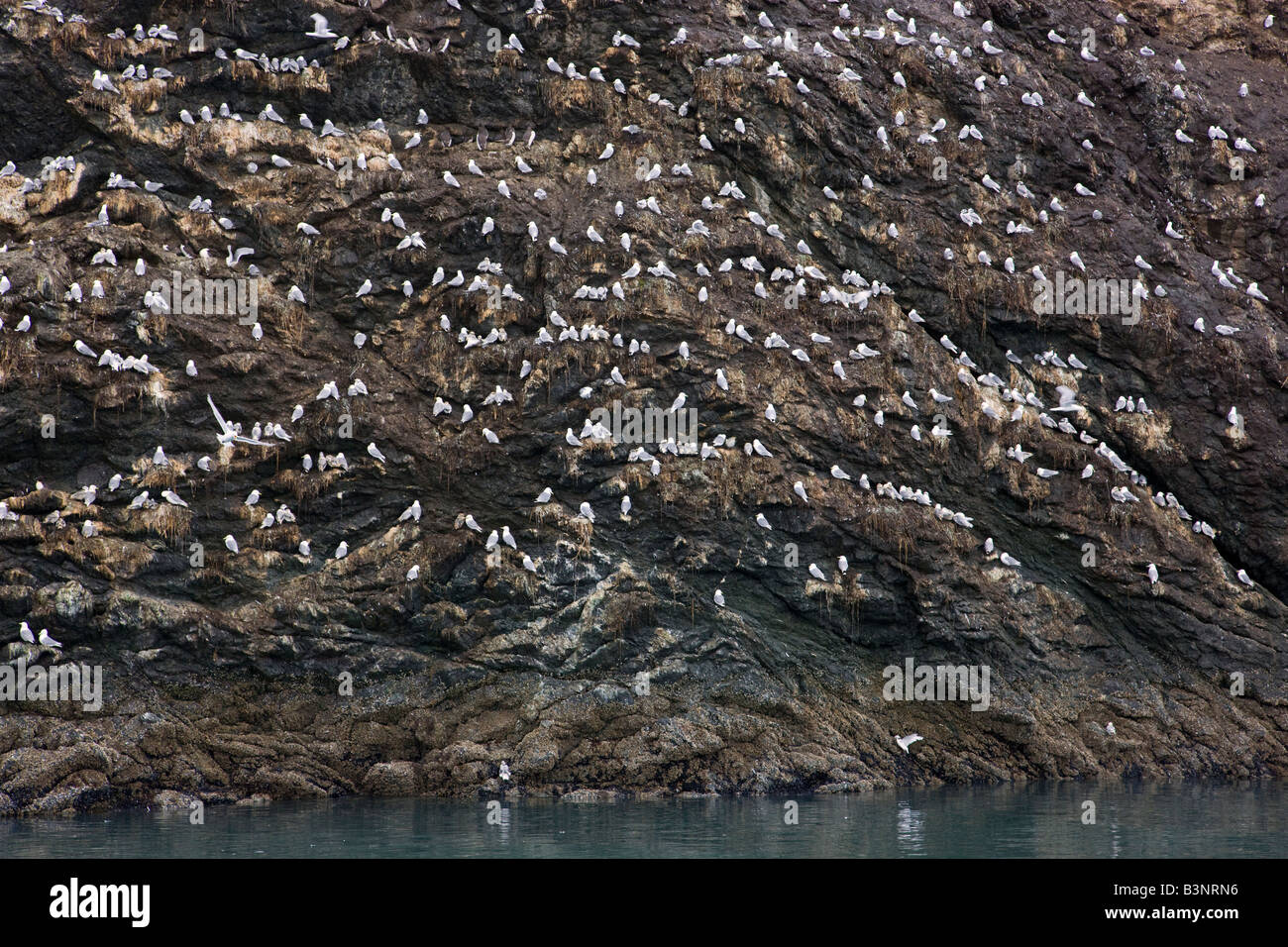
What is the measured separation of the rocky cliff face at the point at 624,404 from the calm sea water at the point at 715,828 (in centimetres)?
136

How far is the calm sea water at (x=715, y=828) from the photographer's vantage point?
1767 centimetres

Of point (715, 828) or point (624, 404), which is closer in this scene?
point (715, 828)

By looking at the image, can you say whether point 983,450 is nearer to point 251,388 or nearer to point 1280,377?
point 1280,377

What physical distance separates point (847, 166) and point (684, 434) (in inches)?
341

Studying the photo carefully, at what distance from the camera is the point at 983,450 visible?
93.9 ft

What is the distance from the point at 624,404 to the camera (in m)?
27.3

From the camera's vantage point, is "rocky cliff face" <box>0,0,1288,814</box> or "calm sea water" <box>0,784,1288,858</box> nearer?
"calm sea water" <box>0,784,1288,858</box>

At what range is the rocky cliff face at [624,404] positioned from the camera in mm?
24125

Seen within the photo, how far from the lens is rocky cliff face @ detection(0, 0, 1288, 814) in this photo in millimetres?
24125

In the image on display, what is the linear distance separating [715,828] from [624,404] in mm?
10198

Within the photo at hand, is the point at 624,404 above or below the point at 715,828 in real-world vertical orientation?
above

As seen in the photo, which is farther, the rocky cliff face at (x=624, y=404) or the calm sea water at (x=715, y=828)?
the rocky cliff face at (x=624, y=404)

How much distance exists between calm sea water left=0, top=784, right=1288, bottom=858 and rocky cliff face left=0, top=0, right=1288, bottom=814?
1360 millimetres

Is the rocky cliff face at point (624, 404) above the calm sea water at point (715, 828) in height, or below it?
above
